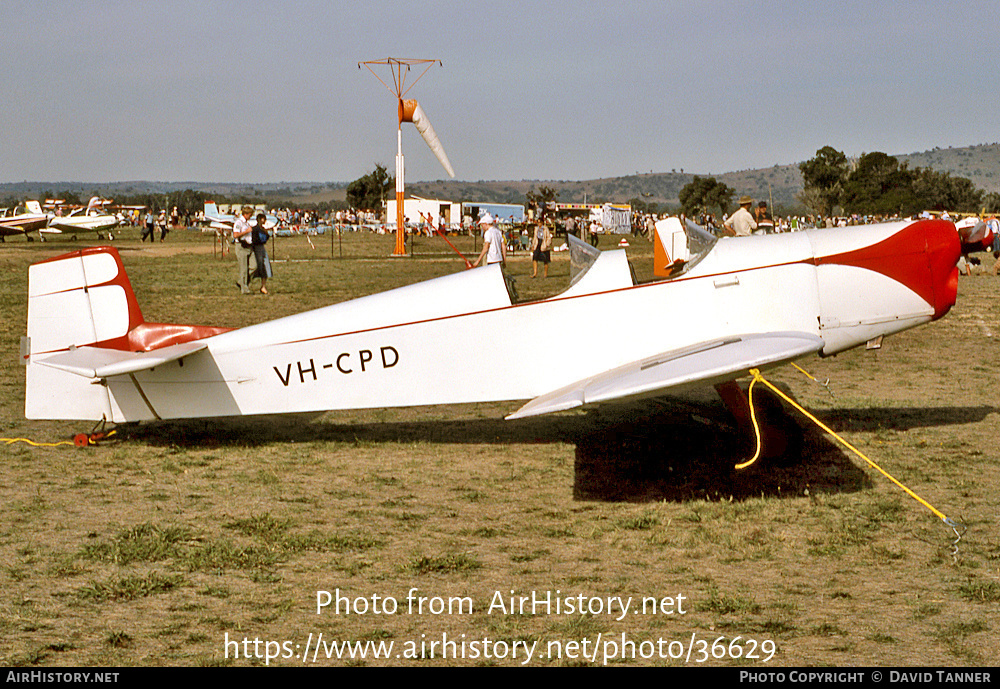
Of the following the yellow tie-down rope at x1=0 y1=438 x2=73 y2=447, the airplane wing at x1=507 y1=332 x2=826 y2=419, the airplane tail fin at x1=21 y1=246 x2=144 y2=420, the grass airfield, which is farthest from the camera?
the yellow tie-down rope at x1=0 y1=438 x2=73 y2=447

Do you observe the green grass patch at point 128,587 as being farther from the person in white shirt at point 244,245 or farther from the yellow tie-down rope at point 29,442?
the person in white shirt at point 244,245

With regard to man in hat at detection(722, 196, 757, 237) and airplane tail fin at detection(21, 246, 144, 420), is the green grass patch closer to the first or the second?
airplane tail fin at detection(21, 246, 144, 420)

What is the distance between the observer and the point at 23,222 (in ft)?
149

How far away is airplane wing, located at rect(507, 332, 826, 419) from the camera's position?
5.73m

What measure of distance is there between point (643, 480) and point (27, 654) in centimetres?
429

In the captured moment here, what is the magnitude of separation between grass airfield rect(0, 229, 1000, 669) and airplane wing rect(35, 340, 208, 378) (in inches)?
33.4

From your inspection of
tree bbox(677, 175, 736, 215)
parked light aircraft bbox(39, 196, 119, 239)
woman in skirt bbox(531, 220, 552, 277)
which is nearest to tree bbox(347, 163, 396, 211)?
tree bbox(677, 175, 736, 215)

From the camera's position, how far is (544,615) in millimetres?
4539

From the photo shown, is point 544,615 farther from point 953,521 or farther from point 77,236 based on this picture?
point 77,236

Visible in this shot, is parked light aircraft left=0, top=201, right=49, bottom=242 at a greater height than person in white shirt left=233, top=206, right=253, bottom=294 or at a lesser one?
greater

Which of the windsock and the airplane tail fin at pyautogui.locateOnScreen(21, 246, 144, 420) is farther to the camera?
the windsock

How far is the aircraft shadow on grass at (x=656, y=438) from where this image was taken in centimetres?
675

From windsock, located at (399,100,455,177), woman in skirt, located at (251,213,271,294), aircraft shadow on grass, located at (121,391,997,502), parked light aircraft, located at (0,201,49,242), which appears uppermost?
windsock, located at (399,100,455,177)
